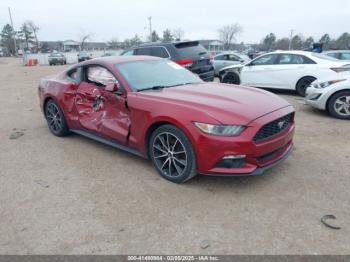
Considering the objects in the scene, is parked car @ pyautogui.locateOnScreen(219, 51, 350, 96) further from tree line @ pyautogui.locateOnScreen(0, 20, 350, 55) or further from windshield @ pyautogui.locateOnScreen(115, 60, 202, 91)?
tree line @ pyautogui.locateOnScreen(0, 20, 350, 55)

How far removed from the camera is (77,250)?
8.78 feet

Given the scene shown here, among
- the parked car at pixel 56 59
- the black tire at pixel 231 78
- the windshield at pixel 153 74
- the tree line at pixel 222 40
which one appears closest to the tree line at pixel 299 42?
the tree line at pixel 222 40

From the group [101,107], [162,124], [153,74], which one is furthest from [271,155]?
[101,107]

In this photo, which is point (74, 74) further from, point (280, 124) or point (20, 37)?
point (20, 37)

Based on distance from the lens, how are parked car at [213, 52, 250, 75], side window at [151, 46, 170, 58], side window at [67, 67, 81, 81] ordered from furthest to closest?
1. parked car at [213, 52, 250, 75]
2. side window at [151, 46, 170, 58]
3. side window at [67, 67, 81, 81]

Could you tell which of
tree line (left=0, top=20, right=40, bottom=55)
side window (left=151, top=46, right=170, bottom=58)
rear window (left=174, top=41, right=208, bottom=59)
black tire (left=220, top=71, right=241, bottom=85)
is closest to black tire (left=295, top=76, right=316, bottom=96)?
black tire (left=220, top=71, right=241, bottom=85)

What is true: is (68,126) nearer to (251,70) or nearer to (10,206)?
(10,206)

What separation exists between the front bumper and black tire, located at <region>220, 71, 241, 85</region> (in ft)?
23.7

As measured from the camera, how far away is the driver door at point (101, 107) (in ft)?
14.0

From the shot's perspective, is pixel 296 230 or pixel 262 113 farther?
pixel 262 113

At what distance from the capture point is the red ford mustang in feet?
11.0

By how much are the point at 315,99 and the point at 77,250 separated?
6052 mm

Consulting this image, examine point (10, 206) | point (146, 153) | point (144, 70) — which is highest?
point (144, 70)

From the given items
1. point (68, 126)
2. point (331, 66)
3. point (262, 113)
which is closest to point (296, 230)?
point (262, 113)
